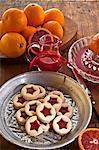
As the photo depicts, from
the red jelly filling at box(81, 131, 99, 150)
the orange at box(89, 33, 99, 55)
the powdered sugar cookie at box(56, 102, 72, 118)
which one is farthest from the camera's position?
the orange at box(89, 33, 99, 55)

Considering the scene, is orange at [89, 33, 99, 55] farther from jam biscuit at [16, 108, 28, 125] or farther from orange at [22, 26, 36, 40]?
jam biscuit at [16, 108, 28, 125]

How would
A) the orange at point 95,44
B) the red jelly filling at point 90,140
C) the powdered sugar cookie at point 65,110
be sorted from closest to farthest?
the red jelly filling at point 90,140
the powdered sugar cookie at point 65,110
the orange at point 95,44

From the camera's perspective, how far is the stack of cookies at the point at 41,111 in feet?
3.33

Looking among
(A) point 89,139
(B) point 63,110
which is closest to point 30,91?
(B) point 63,110

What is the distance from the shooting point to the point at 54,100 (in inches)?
42.7

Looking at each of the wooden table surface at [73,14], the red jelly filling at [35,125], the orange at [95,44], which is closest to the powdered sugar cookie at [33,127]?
the red jelly filling at [35,125]

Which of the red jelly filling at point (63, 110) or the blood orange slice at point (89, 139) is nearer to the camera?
the blood orange slice at point (89, 139)

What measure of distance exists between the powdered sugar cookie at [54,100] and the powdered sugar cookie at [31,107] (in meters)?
0.03

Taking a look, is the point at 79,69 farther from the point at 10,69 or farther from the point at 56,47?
the point at 10,69

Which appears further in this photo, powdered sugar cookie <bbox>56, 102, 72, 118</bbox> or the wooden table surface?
the wooden table surface

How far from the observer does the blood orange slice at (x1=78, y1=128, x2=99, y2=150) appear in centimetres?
95

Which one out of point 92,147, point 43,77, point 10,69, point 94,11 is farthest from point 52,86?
point 94,11

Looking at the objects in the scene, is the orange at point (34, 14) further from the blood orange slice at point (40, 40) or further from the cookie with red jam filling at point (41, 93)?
the cookie with red jam filling at point (41, 93)

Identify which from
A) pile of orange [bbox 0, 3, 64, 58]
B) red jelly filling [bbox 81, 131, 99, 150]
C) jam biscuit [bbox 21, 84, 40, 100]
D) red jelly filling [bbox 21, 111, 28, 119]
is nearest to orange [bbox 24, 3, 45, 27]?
pile of orange [bbox 0, 3, 64, 58]
